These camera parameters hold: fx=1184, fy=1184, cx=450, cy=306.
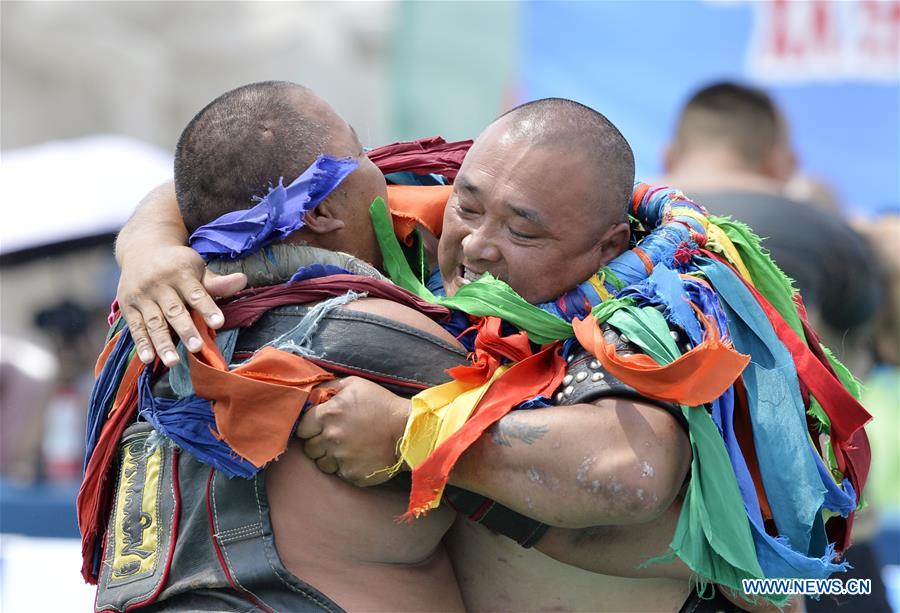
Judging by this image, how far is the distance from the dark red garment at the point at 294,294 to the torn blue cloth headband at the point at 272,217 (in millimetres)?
87

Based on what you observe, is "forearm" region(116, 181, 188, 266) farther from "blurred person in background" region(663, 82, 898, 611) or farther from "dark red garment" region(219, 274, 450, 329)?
"blurred person in background" region(663, 82, 898, 611)

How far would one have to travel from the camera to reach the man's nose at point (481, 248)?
2.24m

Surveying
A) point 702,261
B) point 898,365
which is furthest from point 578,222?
point 898,365

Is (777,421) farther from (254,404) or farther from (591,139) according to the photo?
(254,404)

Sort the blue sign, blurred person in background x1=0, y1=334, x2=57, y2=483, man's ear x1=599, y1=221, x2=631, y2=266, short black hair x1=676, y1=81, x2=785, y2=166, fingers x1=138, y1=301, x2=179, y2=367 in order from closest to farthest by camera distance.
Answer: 1. fingers x1=138, y1=301, x2=179, y2=367
2. man's ear x1=599, y1=221, x2=631, y2=266
3. short black hair x1=676, y1=81, x2=785, y2=166
4. the blue sign
5. blurred person in background x1=0, y1=334, x2=57, y2=483

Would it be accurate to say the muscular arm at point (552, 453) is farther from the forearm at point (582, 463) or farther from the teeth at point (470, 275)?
the teeth at point (470, 275)

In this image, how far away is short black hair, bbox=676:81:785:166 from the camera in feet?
14.7

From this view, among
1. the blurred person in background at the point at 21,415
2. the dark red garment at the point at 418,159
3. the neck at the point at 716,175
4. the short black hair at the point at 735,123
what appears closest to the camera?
the dark red garment at the point at 418,159

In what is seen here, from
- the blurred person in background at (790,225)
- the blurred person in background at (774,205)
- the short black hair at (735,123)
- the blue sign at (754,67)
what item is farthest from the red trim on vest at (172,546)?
the blue sign at (754,67)

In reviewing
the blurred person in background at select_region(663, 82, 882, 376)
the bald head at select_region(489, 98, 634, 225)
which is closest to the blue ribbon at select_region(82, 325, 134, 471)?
the bald head at select_region(489, 98, 634, 225)

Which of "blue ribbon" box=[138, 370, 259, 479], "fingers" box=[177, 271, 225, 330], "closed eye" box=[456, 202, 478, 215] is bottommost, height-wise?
"blue ribbon" box=[138, 370, 259, 479]

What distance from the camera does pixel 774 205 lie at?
13.1 feet

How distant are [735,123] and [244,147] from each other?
276cm

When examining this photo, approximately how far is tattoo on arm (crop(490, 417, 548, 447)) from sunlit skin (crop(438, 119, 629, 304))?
320 millimetres
